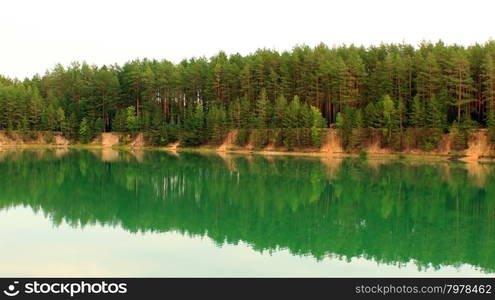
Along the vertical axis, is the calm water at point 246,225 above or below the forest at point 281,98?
below

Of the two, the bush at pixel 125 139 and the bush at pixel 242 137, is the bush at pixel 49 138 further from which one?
the bush at pixel 242 137

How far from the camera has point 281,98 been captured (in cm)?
8012

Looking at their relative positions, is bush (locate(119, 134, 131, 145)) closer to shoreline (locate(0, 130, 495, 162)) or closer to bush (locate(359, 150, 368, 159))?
shoreline (locate(0, 130, 495, 162))

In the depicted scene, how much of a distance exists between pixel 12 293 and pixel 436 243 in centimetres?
1513

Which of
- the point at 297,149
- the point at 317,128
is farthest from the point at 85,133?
the point at 317,128

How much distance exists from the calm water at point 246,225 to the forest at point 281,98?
29.0 metres

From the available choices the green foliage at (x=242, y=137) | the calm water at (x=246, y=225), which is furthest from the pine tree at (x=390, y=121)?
the calm water at (x=246, y=225)

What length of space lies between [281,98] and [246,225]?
5797cm

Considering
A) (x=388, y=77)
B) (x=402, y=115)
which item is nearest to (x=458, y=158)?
(x=402, y=115)

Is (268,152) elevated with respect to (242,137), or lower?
lower

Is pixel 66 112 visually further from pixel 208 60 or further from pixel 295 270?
pixel 295 270

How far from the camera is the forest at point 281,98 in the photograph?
70062mm

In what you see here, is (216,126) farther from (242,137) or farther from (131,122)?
(131,122)

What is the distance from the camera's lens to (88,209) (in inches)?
1085
